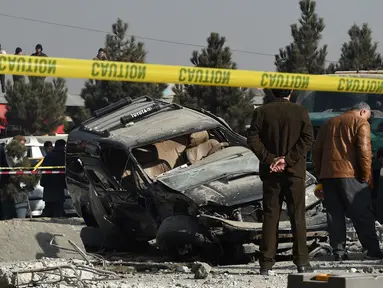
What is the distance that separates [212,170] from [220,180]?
32 cm

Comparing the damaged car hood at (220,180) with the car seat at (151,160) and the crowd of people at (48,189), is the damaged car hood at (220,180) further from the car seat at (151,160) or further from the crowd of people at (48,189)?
the crowd of people at (48,189)


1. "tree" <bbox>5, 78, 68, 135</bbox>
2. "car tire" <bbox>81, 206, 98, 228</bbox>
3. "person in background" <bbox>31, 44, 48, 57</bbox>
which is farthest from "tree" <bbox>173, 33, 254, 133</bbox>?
"car tire" <bbox>81, 206, 98, 228</bbox>

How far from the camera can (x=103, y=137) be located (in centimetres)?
1174

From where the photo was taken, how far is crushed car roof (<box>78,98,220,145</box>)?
37.4 feet

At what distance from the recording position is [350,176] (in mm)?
10195

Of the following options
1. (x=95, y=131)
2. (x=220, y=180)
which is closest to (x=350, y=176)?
(x=220, y=180)

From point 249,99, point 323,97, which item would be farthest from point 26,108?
point 323,97

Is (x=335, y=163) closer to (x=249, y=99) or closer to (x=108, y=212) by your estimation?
(x=108, y=212)

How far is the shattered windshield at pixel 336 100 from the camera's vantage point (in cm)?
1655

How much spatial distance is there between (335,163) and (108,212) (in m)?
3.02

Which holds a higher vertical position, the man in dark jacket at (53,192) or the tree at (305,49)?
the tree at (305,49)

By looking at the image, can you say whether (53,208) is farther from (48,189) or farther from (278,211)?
(278,211)

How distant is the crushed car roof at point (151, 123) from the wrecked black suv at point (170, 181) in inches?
0.4

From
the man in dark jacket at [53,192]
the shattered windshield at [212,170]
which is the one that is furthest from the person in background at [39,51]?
the shattered windshield at [212,170]
